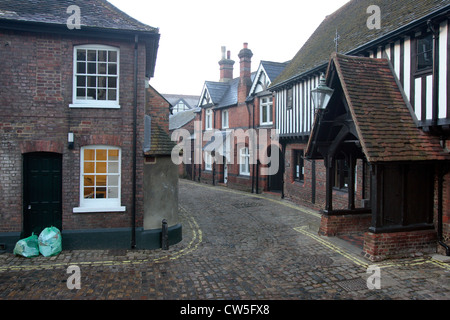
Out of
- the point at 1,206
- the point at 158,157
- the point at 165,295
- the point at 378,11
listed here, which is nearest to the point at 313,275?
the point at 165,295

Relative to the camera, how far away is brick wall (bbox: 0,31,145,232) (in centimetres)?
889

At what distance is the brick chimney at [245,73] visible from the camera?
75.3ft

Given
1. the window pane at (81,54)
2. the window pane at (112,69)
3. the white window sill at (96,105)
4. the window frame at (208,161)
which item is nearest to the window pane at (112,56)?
the window pane at (112,69)

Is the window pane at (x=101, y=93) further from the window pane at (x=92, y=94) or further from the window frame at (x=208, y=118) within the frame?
the window frame at (x=208, y=118)

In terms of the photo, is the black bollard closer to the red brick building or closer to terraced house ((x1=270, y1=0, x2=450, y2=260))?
terraced house ((x1=270, y1=0, x2=450, y2=260))

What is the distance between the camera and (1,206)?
350 inches

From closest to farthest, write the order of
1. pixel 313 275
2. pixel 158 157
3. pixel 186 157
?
1. pixel 313 275
2. pixel 158 157
3. pixel 186 157

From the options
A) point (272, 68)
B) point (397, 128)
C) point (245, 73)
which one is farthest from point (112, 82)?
point (245, 73)

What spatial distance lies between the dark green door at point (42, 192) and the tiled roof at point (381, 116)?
26.5 feet

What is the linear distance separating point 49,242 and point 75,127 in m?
3.12

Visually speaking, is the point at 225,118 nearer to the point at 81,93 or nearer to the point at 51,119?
the point at 81,93
